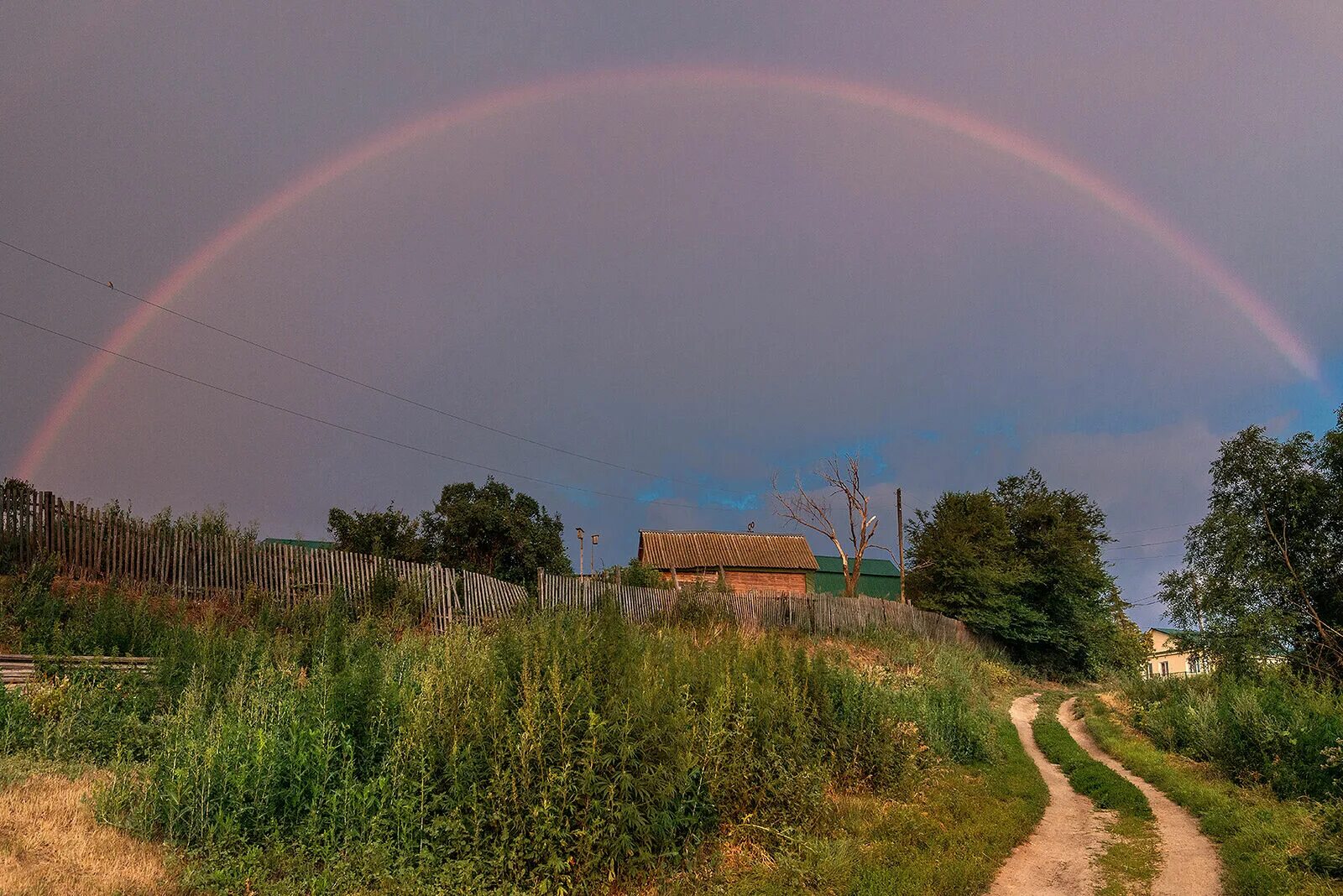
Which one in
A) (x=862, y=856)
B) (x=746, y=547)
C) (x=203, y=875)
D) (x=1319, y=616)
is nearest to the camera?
(x=203, y=875)

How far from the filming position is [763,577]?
4734 cm

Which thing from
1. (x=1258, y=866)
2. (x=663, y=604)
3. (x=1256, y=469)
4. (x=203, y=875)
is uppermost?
(x=1256, y=469)

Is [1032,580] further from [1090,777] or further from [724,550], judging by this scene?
[1090,777]

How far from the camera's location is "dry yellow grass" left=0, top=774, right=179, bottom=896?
4.81 metres

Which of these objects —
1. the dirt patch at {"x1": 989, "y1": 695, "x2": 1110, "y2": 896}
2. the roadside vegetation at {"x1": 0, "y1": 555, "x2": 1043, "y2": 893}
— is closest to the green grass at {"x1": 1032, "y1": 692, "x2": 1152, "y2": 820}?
the dirt patch at {"x1": 989, "y1": 695, "x2": 1110, "y2": 896}

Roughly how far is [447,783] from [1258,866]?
732 cm

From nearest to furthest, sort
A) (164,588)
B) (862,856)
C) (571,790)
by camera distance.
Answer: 1. (571,790)
2. (862,856)
3. (164,588)

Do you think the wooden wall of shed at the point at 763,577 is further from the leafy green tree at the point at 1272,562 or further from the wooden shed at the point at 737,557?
the leafy green tree at the point at 1272,562

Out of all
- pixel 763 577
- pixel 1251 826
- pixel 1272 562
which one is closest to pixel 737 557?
pixel 763 577

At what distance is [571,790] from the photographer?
19.6 ft

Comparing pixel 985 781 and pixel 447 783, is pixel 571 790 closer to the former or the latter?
pixel 447 783

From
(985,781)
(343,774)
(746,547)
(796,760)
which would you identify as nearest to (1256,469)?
(985,781)

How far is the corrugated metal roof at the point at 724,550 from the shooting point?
47.4 metres

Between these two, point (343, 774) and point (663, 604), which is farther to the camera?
point (663, 604)
